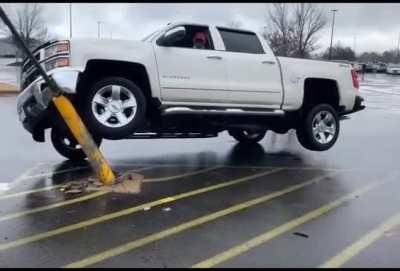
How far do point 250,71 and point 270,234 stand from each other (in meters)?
3.46

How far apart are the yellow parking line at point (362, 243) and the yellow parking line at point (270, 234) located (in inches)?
24.7

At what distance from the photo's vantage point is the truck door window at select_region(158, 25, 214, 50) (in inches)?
293

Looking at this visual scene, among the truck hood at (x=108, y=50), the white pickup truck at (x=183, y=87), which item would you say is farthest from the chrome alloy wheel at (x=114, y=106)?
the truck hood at (x=108, y=50)

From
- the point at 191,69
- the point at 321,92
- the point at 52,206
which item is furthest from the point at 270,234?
the point at 321,92

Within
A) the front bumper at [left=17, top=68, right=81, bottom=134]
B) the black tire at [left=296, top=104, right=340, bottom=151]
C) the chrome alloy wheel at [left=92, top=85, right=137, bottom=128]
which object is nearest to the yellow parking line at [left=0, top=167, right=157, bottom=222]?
the chrome alloy wheel at [left=92, top=85, right=137, bottom=128]

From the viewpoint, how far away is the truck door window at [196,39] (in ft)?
24.4

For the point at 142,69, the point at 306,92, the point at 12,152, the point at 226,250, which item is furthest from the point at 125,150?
the point at 226,250

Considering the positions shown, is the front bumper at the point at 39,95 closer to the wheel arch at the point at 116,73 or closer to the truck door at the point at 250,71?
the wheel arch at the point at 116,73

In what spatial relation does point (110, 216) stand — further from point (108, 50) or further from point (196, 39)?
point (196, 39)

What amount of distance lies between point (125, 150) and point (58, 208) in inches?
149

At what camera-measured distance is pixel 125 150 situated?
30.3ft

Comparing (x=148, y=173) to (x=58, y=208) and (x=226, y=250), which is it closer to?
(x=58, y=208)

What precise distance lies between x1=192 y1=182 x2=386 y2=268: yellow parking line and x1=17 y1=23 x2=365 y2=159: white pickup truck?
227 cm

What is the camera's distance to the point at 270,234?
4734mm
